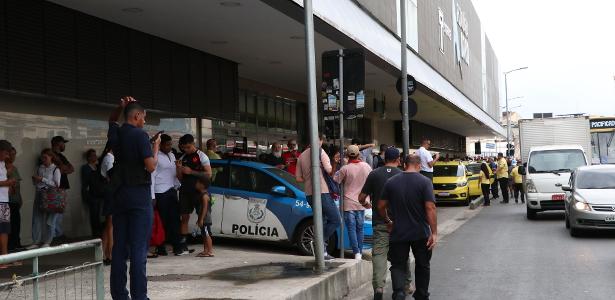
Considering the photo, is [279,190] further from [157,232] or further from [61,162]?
[61,162]

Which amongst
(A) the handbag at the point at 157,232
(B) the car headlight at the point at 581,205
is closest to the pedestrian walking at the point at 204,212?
(A) the handbag at the point at 157,232

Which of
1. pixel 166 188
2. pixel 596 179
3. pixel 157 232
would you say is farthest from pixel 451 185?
pixel 157 232

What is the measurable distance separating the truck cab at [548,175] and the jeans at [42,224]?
12370mm

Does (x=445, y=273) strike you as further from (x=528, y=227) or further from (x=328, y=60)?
(x=528, y=227)

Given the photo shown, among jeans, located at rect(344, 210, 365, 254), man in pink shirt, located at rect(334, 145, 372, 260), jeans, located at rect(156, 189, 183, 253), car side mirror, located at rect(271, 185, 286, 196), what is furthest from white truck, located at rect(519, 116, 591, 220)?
jeans, located at rect(156, 189, 183, 253)

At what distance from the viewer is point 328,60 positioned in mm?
10156

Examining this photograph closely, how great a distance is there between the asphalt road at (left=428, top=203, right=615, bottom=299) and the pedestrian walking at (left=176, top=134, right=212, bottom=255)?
12.0 ft

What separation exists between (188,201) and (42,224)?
2293mm

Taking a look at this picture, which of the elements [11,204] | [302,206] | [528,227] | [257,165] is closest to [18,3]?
[11,204]

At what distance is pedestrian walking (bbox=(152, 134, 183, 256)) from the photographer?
10195 mm

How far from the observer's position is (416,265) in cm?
723

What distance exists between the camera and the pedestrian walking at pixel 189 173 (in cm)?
1022

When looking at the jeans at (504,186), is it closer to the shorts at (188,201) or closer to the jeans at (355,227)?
the jeans at (355,227)

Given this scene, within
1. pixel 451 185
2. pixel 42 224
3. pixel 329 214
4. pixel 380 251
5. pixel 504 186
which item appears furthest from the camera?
pixel 504 186
